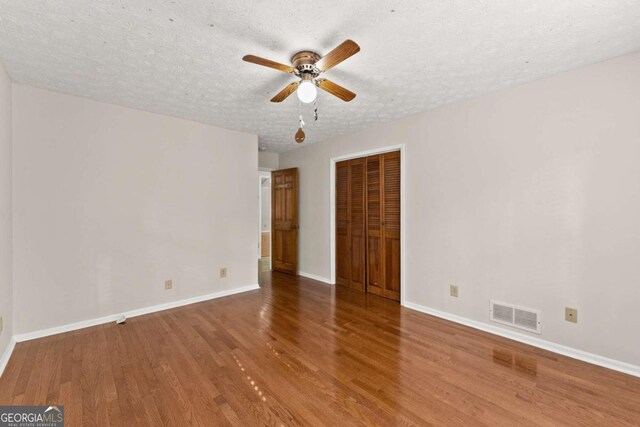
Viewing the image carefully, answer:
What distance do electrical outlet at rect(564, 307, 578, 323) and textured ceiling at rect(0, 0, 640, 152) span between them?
6.80 feet

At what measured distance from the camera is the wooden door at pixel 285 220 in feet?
17.6

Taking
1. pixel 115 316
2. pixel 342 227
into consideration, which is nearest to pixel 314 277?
pixel 342 227

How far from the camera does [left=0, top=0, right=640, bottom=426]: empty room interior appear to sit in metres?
1.80

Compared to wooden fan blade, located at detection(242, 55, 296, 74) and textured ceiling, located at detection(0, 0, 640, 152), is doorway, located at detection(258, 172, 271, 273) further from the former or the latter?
wooden fan blade, located at detection(242, 55, 296, 74)

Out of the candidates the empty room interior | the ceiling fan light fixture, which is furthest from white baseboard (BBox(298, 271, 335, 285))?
the ceiling fan light fixture

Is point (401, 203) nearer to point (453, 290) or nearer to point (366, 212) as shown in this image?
point (366, 212)

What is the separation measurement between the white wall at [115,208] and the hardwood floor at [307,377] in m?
0.46

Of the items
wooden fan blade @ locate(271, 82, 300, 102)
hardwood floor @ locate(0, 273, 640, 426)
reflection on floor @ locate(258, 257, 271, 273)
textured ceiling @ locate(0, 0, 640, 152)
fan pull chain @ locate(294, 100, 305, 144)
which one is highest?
textured ceiling @ locate(0, 0, 640, 152)

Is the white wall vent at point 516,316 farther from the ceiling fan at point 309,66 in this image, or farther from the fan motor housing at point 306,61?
the fan motor housing at point 306,61

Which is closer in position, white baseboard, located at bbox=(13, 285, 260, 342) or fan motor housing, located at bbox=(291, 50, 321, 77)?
fan motor housing, located at bbox=(291, 50, 321, 77)

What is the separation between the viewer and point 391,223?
395 cm

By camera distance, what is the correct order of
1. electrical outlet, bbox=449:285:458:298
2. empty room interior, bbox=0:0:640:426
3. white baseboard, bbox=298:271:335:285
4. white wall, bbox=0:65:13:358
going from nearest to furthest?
empty room interior, bbox=0:0:640:426 < white wall, bbox=0:65:13:358 < electrical outlet, bbox=449:285:458:298 < white baseboard, bbox=298:271:335:285

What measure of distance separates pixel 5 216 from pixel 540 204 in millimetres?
4759

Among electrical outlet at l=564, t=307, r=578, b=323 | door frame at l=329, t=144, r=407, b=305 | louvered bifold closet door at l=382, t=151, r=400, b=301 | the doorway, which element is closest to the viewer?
electrical outlet at l=564, t=307, r=578, b=323
